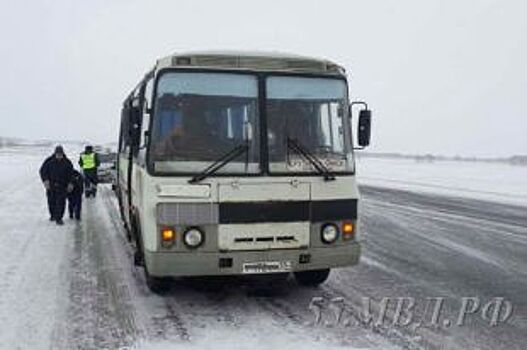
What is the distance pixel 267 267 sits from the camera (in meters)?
7.32

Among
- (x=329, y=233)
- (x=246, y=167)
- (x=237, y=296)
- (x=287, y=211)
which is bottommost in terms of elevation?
(x=237, y=296)

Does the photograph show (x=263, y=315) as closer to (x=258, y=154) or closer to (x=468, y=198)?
(x=258, y=154)

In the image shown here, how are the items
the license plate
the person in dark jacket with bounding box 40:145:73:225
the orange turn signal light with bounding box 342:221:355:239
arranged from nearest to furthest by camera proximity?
1. the license plate
2. the orange turn signal light with bounding box 342:221:355:239
3. the person in dark jacket with bounding box 40:145:73:225

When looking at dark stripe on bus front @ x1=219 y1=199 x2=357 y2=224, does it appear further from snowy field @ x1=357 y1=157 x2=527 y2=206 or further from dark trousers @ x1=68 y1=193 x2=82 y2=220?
snowy field @ x1=357 y1=157 x2=527 y2=206

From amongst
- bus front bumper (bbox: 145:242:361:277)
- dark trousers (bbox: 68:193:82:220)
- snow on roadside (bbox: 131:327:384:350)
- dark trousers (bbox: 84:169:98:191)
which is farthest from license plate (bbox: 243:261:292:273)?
dark trousers (bbox: 84:169:98:191)

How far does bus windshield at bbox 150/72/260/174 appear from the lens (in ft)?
23.9

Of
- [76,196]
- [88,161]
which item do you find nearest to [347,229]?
[76,196]

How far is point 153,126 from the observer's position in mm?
7348

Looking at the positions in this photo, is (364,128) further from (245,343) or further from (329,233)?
(245,343)

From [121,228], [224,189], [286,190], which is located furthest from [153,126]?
[121,228]

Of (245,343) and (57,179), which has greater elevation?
(57,179)

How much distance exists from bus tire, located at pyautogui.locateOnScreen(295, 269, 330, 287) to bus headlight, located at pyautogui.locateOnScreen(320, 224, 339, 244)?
1.16m

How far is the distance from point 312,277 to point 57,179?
848 centimetres

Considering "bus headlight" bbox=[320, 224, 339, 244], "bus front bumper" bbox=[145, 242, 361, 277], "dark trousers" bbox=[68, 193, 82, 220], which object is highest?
"bus headlight" bbox=[320, 224, 339, 244]
